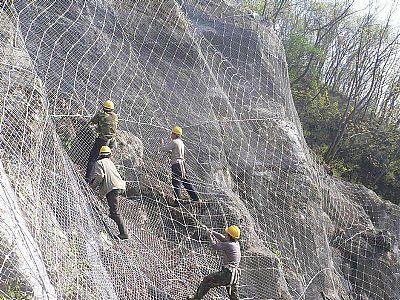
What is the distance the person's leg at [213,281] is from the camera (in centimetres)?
395

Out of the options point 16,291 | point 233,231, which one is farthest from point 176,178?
point 16,291

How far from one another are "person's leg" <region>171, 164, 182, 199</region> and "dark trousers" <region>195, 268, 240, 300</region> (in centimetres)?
128

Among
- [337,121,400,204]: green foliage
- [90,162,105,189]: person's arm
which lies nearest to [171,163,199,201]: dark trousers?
[90,162,105,189]: person's arm

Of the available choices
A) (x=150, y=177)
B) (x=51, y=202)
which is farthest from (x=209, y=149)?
(x=51, y=202)

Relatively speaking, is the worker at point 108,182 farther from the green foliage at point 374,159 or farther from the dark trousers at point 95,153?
the green foliage at point 374,159

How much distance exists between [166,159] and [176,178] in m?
0.53

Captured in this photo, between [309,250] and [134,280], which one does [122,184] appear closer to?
[134,280]

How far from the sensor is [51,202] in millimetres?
3314

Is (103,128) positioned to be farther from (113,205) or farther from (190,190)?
(190,190)

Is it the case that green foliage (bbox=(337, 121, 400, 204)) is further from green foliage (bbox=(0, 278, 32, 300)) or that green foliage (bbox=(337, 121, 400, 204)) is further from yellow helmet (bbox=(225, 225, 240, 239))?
green foliage (bbox=(0, 278, 32, 300))

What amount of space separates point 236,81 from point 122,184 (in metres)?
4.20

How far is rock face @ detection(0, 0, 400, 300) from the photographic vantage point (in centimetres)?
338

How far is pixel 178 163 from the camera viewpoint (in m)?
4.97

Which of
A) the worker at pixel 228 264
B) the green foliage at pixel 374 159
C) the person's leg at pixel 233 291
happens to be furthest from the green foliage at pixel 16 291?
the green foliage at pixel 374 159
